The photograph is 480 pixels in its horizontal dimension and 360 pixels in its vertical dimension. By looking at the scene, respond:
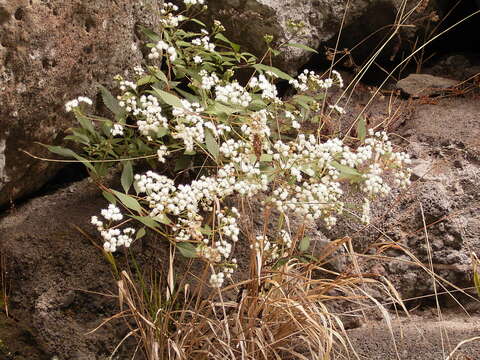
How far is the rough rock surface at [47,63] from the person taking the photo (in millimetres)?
1919

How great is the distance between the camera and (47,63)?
200 cm

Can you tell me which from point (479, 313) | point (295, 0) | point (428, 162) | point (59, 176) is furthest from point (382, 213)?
point (59, 176)

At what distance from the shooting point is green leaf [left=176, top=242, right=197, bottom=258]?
1765mm

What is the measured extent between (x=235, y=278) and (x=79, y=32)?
977mm

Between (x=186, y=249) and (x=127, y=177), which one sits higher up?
(x=127, y=177)

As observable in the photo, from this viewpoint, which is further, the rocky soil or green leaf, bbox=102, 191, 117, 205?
the rocky soil

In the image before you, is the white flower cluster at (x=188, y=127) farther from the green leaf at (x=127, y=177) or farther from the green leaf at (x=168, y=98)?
the green leaf at (x=127, y=177)

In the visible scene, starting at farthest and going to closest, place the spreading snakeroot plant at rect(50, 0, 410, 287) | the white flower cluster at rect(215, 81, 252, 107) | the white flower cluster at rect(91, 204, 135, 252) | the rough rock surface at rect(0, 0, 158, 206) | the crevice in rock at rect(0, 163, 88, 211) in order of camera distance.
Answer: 1. the crevice in rock at rect(0, 163, 88, 211)
2. the rough rock surface at rect(0, 0, 158, 206)
3. the white flower cluster at rect(215, 81, 252, 107)
4. the spreading snakeroot plant at rect(50, 0, 410, 287)
5. the white flower cluster at rect(91, 204, 135, 252)

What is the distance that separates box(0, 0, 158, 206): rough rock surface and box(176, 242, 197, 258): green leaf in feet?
2.11

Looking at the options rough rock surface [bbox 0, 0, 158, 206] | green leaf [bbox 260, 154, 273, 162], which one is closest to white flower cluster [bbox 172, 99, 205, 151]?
green leaf [bbox 260, 154, 273, 162]

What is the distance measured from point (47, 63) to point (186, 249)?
0.75 m

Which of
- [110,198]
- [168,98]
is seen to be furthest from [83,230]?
[168,98]

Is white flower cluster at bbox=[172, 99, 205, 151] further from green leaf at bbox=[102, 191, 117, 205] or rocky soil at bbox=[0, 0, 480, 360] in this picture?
rocky soil at bbox=[0, 0, 480, 360]

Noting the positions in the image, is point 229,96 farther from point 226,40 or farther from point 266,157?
point 226,40
